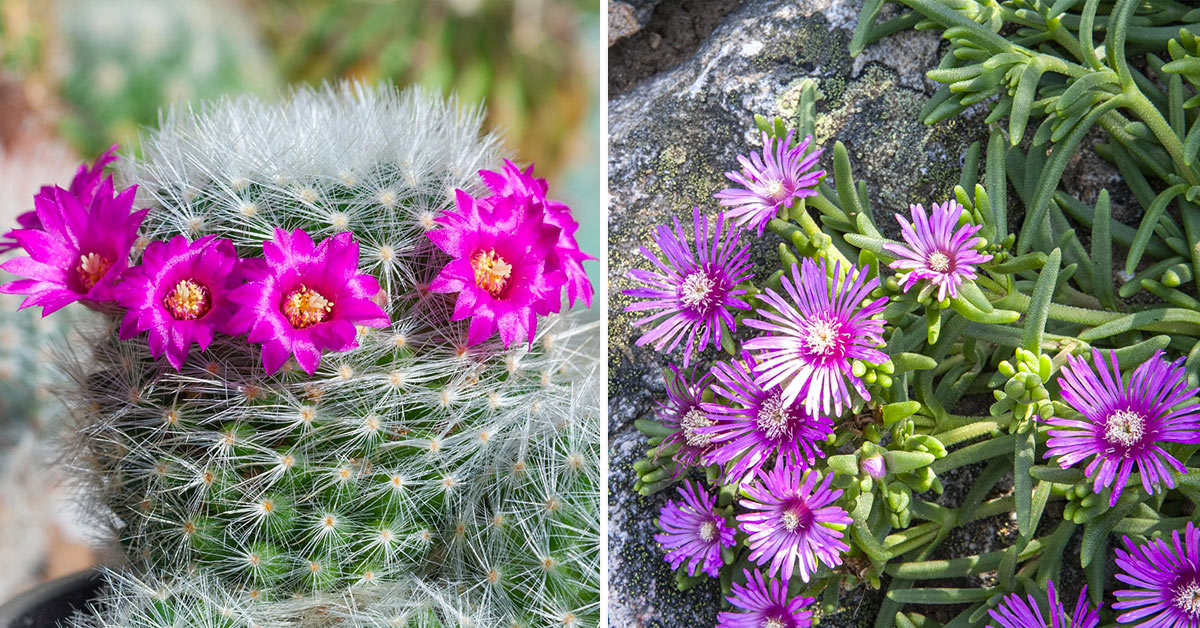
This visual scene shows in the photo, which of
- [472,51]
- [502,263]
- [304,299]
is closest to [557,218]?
[502,263]

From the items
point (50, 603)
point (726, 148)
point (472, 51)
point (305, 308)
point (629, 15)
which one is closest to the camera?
point (305, 308)

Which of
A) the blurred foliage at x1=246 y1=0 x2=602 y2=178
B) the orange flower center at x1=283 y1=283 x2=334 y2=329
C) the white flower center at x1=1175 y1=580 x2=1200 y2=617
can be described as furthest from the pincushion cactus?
the blurred foliage at x1=246 y1=0 x2=602 y2=178

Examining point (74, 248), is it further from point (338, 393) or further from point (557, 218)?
point (557, 218)

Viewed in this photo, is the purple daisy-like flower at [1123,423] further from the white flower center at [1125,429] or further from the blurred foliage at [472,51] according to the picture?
the blurred foliage at [472,51]

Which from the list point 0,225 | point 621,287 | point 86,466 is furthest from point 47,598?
point 0,225

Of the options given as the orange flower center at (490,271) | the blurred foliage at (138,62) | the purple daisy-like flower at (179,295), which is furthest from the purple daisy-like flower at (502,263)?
the blurred foliage at (138,62)

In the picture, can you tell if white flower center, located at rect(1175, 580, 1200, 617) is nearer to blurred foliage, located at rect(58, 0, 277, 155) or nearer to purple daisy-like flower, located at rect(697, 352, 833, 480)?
purple daisy-like flower, located at rect(697, 352, 833, 480)
